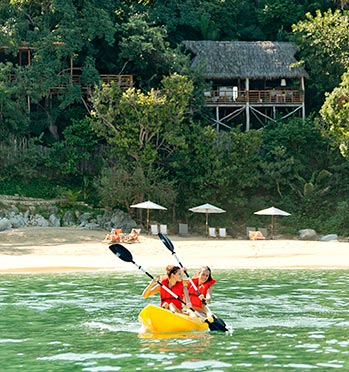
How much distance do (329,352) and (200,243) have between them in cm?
2174

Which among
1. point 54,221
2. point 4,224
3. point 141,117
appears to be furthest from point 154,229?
point 4,224

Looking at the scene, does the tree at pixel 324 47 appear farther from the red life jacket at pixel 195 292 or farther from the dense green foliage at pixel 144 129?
the red life jacket at pixel 195 292

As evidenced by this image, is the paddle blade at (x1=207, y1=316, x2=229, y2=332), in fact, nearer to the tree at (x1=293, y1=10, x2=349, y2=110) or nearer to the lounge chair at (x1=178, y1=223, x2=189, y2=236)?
the lounge chair at (x1=178, y1=223, x2=189, y2=236)

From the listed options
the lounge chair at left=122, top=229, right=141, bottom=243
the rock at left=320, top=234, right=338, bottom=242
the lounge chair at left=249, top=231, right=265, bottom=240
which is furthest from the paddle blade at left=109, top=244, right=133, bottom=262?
the rock at left=320, top=234, right=338, bottom=242

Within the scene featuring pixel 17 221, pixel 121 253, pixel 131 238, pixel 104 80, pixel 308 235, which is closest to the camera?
pixel 121 253

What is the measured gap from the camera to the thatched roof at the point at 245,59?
50500 millimetres

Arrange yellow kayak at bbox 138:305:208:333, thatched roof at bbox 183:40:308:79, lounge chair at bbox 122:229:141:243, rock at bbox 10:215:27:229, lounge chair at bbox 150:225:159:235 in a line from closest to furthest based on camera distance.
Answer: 1. yellow kayak at bbox 138:305:208:333
2. lounge chair at bbox 122:229:141:243
3. rock at bbox 10:215:27:229
4. lounge chair at bbox 150:225:159:235
5. thatched roof at bbox 183:40:308:79

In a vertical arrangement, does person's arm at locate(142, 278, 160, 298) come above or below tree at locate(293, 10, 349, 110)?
below

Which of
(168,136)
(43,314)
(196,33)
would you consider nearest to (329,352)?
(43,314)

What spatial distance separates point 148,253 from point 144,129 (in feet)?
30.7

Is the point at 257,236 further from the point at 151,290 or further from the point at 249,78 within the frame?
the point at 151,290

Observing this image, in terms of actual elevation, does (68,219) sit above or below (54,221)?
above

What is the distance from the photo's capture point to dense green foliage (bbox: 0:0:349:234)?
42.8m

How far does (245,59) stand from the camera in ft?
168
